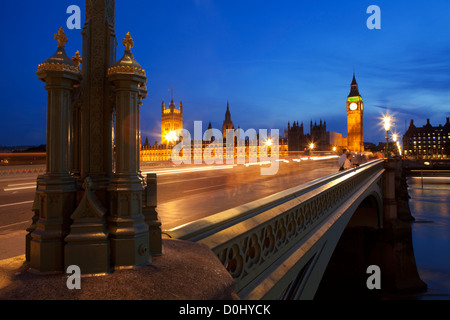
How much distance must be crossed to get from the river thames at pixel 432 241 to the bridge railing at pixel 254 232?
22.9 metres

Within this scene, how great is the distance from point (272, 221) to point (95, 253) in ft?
8.20

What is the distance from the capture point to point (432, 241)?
39.0 m

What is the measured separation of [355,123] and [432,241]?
323ft

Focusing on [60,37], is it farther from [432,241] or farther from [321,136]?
[321,136]

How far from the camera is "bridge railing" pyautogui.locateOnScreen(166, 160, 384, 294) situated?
10.9 ft

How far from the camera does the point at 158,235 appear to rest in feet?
9.24

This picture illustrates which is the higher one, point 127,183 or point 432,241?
point 127,183

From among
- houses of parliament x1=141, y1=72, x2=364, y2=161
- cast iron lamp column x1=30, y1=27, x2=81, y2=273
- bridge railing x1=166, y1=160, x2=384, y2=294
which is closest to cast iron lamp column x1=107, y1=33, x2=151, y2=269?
cast iron lamp column x1=30, y1=27, x2=81, y2=273

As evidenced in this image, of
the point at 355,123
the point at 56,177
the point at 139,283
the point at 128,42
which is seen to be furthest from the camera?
the point at 355,123

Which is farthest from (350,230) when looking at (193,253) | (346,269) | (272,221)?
(193,253)

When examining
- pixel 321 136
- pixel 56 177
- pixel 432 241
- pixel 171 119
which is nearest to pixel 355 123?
pixel 321 136

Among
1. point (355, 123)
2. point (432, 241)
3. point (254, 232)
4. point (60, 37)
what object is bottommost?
point (432, 241)

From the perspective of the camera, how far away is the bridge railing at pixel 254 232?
10.9 feet
